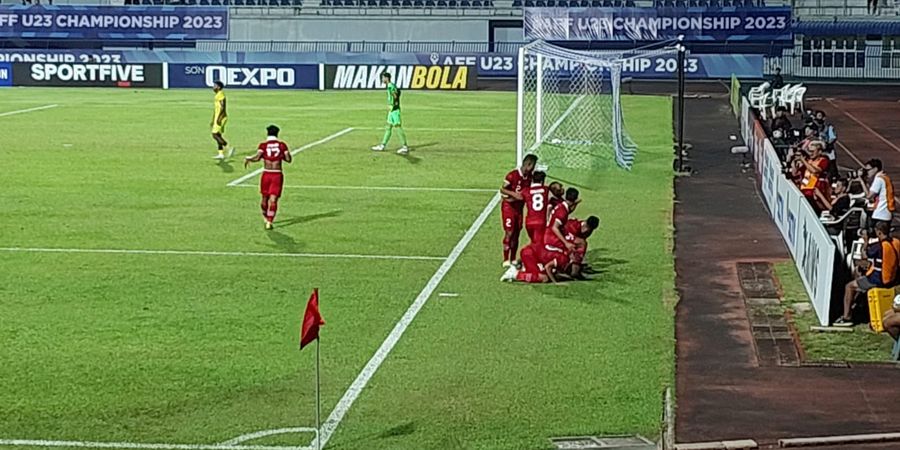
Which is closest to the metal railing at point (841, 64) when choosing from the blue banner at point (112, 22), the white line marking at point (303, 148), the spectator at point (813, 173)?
the blue banner at point (112, 22)

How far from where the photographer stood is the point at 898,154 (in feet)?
120

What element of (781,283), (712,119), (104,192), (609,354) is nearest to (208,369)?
(609,354)

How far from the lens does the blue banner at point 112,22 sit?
237 feet

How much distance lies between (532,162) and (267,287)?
12.6 feet

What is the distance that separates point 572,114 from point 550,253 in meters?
26.1

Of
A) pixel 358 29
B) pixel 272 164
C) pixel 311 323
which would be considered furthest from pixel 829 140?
pixel 358 29

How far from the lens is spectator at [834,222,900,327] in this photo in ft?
51.1

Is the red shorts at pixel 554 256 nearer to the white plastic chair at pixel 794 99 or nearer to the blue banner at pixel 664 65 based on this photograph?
the white plastic chair at pixel 794 99

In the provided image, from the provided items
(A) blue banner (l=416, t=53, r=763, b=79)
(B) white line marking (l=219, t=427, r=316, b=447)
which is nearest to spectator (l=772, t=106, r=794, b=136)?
(B) white line marking (l=219, t=427, r=316, b=447)

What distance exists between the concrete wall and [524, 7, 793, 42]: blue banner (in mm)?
6827

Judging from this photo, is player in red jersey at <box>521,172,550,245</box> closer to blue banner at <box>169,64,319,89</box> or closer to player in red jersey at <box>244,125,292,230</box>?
player in red jersey at <box>244,125,292,230</box>

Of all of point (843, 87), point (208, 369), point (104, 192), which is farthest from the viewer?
point (843, 87)

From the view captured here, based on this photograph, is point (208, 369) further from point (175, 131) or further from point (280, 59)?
point (280, 59)

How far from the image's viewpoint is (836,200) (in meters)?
22.8
